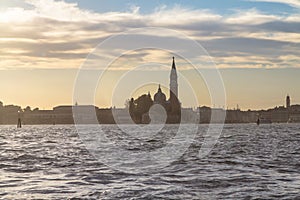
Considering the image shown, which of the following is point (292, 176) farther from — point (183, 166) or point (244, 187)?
point (183, 166)

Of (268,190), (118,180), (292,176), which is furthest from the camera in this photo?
(292,176)

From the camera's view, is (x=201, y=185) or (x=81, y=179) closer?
(x=201, y=185)

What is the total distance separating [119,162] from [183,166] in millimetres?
4364

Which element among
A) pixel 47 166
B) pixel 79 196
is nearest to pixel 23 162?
pixel 47 166

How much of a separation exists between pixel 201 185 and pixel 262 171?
711 cm

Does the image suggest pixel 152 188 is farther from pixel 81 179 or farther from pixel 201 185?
pixel 81 179

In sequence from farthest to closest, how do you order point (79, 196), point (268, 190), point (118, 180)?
point (118, 180) < point (268, 190) < point (79, 196)

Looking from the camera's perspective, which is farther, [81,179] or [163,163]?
[163,163]

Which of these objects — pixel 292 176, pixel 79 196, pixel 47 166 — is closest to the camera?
pixel 79 196

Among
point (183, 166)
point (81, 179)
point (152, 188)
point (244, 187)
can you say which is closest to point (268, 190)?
point (244, 187)

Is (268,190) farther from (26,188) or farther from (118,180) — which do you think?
(26,188)

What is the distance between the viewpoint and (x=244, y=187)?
22828 mm

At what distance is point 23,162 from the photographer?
3550 centimetres

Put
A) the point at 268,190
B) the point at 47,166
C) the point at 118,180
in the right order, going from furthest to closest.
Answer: the point at 47,166 < the point at 118,180 < the point at 268,190
